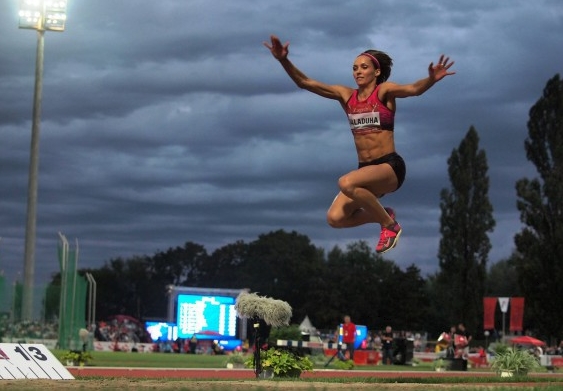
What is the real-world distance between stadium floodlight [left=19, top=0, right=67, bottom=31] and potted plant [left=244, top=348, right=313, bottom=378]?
3605 centimetres

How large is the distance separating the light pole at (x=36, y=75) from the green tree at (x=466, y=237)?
31356mm

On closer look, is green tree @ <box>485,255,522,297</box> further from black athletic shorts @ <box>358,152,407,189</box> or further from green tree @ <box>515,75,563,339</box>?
black athletic shorts @ <box>358,152,407,189</box>

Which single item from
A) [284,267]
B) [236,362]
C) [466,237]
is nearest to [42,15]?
[236,362]

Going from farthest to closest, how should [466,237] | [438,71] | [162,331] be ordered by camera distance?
[466,237], [162,331], [438,71]

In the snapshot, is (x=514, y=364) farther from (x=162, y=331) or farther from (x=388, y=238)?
(x=162, y=331)

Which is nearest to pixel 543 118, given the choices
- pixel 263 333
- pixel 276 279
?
pixel 263 333

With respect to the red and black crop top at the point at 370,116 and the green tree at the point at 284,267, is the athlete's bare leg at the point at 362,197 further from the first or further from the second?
the green tree at the point at 284,267

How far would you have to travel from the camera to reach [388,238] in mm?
14297

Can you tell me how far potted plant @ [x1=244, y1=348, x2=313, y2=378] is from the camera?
1881cm

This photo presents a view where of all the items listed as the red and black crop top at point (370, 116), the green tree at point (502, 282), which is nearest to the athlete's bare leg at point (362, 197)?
the red and black crop top at point (370, 116)

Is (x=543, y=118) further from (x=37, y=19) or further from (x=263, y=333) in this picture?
(x=263, y=333)

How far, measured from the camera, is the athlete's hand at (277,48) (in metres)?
14.6

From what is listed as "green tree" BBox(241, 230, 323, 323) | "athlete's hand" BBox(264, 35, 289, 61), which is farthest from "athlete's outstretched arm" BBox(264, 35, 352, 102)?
"green tree" BBox(241, 230, 323, 323)

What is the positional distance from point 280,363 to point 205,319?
41824 millimetres
